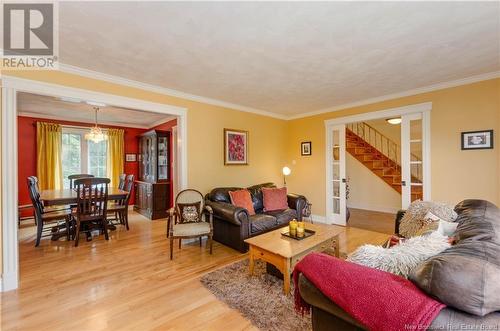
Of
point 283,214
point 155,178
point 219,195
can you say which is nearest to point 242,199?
point 219,195

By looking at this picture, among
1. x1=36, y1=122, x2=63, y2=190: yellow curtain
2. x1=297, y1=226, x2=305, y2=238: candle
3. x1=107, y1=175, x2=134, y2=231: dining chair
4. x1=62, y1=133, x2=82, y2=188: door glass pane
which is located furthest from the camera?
x1=62, y1=133, x2=82, y2=188: door glass pane

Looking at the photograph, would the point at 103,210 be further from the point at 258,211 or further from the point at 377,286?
the point at 377,286

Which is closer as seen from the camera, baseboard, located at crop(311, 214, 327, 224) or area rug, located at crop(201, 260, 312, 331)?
area rug, located at crop(201, 260, 312, 331)

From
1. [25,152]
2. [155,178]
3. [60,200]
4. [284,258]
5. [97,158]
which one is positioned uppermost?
[25,152]

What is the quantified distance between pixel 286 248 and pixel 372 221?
362 cm

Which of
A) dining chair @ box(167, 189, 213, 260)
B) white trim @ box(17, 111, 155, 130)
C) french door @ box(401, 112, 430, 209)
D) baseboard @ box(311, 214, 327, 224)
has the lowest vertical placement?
baseboard @ box(311, 214, 327, 224)

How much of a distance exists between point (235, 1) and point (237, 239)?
9.29ft

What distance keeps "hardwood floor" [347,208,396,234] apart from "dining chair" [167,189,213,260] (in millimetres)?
3110

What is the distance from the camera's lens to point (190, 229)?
125 inches

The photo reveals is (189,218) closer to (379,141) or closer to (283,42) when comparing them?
(283,42)

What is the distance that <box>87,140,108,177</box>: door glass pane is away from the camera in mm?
5973

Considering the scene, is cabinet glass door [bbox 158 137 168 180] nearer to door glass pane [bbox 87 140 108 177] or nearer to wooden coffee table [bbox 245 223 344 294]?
door glass pane [bbox 87 140 108 177]

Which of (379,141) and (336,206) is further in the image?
(379,141)

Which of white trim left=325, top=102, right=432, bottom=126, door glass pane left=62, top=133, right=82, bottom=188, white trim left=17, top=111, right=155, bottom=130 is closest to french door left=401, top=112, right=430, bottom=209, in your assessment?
white trim left=325, top=102, right=432, bottom=126
